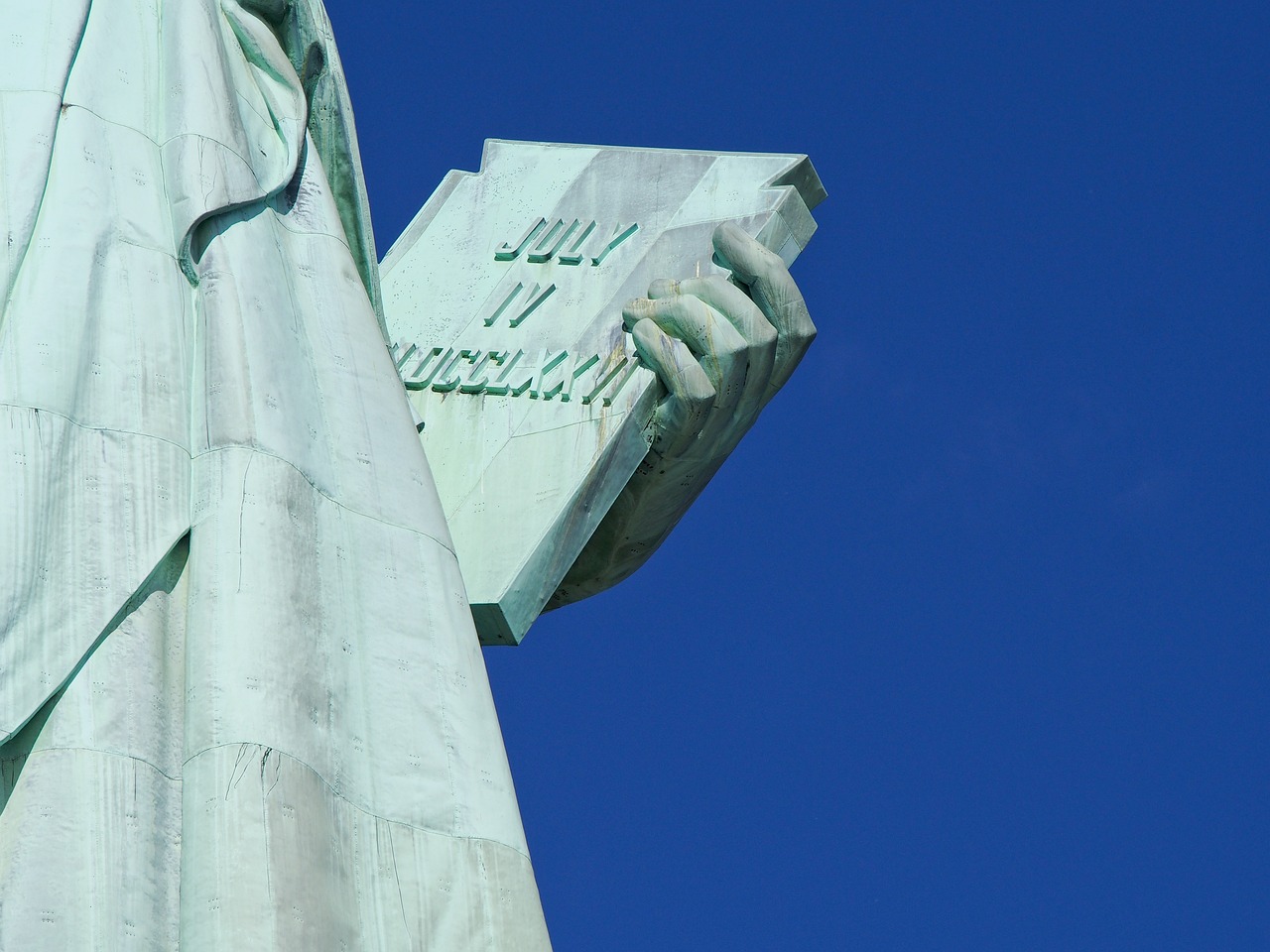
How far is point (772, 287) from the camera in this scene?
30.6ft

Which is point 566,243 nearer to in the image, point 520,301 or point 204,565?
point 520,301

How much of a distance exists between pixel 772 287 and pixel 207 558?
3074 mm

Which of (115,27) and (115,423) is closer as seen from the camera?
(115,423)

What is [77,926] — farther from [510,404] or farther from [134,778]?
[510,404]

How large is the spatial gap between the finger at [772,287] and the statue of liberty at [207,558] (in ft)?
5.31

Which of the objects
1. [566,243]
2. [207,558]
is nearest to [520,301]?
[566,243]

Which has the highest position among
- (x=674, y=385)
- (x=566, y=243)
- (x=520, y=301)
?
(x=674, y=385)

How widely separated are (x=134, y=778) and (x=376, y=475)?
3.87ft

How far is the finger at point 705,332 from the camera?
9.17 metres

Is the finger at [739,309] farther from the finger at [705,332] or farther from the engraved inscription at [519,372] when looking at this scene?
the engraved inscription at [519,372]

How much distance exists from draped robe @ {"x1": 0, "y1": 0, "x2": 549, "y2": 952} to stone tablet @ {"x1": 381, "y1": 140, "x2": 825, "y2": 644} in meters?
1.06

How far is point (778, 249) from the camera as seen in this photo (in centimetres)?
961

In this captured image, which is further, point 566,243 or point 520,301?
point 566,243

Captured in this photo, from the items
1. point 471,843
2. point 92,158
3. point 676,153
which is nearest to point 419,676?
point 471,843
